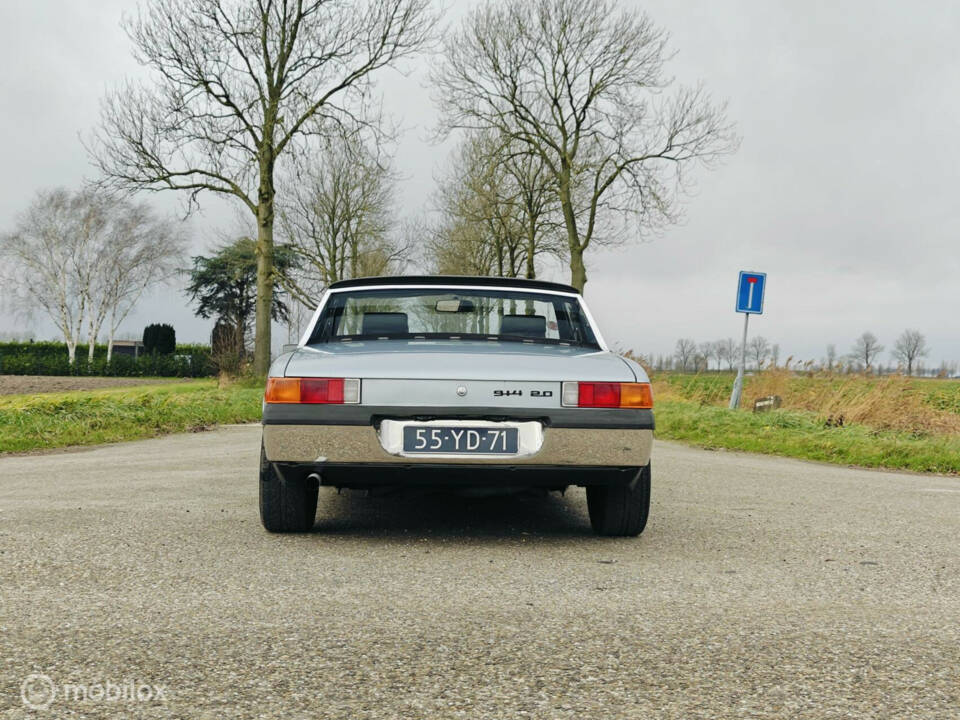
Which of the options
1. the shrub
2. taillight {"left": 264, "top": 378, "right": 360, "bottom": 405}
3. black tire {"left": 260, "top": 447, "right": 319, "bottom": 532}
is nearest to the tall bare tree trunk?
black tire {"left": 260, "top": 447, "right": 319, "bottom": 532}

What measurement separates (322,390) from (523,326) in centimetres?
145

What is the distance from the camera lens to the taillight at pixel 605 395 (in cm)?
415

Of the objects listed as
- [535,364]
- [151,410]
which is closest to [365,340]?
[535,364]

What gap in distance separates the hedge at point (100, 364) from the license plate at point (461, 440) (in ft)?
142

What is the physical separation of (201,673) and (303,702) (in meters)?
0.39

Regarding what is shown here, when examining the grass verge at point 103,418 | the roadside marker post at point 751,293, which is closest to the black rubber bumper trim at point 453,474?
the grass verge at point 103,418

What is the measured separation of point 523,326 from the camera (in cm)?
515

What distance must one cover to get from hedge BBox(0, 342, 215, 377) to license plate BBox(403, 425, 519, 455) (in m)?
43.4

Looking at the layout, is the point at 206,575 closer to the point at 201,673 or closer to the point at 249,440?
the point at 201,673

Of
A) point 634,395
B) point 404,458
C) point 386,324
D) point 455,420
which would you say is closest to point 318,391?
point 404,458

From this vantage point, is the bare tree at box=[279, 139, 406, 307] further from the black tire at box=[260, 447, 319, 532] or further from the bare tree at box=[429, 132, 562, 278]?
the black tire at box=[260, 447, 319, 532]

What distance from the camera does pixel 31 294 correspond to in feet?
171
